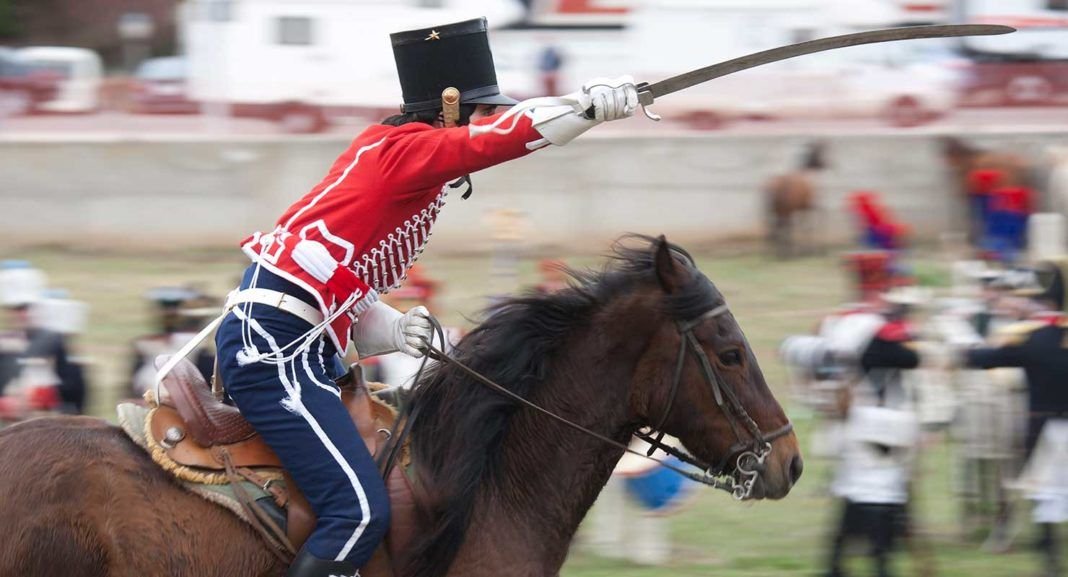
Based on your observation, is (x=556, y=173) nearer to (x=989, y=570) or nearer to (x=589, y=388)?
(x=989, y=570)

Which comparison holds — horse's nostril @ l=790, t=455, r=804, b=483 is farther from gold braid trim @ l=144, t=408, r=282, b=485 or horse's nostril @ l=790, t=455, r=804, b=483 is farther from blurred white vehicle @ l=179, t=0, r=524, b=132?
blurred white vehicle @ l=179, t=0, r=524, b=132

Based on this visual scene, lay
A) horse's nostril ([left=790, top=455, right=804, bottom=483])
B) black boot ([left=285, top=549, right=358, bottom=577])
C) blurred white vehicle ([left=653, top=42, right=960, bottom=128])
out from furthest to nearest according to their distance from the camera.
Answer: blurred white vehicle ([left=653, top=42, right=960, bottom=128]) → horse's nostril ([left=790, top=455, right=804, bottom=483]) → black boot ([left=285, top=549, right=358, bottom=577])

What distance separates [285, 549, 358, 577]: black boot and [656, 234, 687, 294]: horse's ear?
4.12ft

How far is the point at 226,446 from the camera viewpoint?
4.50 metres

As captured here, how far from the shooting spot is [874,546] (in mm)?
8109

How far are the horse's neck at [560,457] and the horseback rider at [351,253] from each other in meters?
0.42

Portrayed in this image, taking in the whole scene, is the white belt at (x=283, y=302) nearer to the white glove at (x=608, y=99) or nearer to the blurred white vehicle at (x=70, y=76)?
the white glove at (x=608, y=99)

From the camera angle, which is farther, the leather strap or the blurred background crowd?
the blurred background crowd

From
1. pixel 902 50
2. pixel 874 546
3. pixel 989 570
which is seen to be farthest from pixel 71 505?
pixel 902 50

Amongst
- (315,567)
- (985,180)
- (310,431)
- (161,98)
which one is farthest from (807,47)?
(161,98)

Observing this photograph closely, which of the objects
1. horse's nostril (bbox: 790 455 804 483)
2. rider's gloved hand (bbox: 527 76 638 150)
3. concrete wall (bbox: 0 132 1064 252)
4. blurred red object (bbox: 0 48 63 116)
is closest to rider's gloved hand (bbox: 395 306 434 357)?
rider's gloved hand (bbox: 527 76 638 150)

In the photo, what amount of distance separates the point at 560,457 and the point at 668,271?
0.67 metres

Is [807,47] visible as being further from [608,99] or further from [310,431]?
[310,431]

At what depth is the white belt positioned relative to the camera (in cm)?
446
